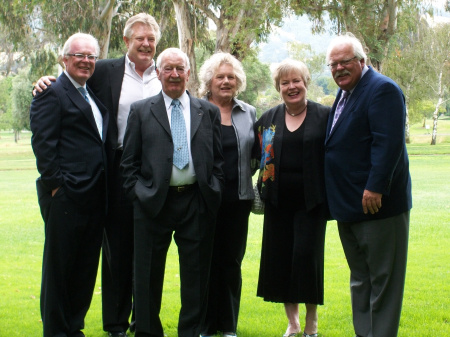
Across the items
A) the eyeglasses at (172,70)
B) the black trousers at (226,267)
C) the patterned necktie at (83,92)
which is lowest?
the black trousers at (226,267)

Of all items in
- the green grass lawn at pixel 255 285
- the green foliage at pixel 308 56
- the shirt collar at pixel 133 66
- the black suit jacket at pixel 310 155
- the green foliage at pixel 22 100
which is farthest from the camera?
the green foliage at pixel 308 56

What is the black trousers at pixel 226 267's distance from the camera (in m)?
4.72

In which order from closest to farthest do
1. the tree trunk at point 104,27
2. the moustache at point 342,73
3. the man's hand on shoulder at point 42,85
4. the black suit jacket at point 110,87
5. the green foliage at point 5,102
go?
the moustache at point 342,73 < the man's hand on shoulder at point 42,85 < the black suit jacket at point 110,87 < the tree trunk at point 104,27 < the green foliage at point 5,102

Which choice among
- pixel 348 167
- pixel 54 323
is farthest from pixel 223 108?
pixel 54 323

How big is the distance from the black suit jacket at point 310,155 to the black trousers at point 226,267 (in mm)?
273

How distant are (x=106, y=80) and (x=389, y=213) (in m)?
2.33

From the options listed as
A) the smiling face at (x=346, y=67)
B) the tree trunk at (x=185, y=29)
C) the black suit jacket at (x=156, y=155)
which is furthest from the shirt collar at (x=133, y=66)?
the tree trunk at (x=185, y=29)

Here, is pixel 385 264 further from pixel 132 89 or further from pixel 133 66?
pixel 133 66

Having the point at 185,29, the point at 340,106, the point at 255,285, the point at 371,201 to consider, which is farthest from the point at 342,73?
the point at 185,29

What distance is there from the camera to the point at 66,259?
4344mm

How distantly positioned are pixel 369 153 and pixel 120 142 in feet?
6.07

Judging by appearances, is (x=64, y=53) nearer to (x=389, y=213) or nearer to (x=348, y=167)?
(x=348, y=167)

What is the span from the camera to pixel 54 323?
170 inches

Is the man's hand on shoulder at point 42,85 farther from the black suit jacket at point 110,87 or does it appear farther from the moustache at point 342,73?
the moustache at point 342,73
